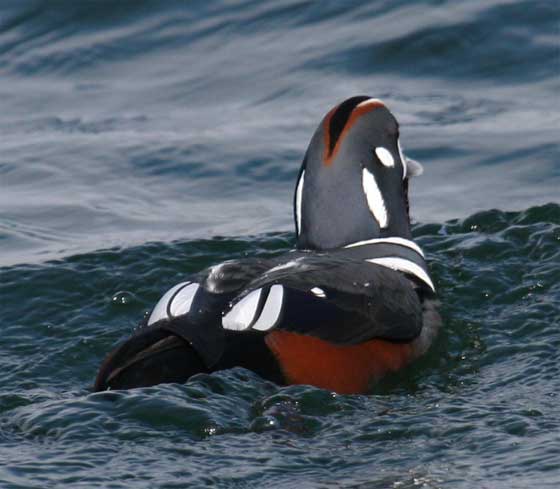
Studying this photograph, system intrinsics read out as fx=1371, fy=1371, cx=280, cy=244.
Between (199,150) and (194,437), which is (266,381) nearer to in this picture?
(194,437)

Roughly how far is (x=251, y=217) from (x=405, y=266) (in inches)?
119

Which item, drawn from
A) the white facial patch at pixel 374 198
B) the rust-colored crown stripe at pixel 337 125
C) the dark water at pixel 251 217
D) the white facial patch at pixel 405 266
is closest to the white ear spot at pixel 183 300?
the dark water at pixel 251 217

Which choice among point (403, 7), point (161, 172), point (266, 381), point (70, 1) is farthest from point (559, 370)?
point (70, 1)

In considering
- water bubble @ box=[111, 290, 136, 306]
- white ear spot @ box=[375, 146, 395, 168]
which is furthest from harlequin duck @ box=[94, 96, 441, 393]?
water bubble @ box=[111, 290, 136, 306]

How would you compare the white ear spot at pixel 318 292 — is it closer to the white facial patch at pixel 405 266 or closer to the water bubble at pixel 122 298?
the white facial patch at pixel 405 266

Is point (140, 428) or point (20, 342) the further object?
point (20, 342)

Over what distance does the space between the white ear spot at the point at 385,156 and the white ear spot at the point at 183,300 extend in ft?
5.89

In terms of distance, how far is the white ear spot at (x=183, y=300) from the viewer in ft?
22.3

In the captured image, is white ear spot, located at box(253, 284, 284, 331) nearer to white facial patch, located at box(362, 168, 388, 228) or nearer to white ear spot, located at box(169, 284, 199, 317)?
white ear spot, located at box(169, 284, 199, 317)

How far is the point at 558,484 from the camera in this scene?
5.57 m

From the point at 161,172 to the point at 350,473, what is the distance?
649 centimetres

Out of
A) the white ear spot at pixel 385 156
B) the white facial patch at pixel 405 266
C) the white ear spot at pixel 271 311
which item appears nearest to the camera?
the white ear spot at pixel 271 311

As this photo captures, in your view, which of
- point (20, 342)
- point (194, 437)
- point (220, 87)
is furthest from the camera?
point (220, 87)

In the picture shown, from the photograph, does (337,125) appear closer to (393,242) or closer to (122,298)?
(393,242)
